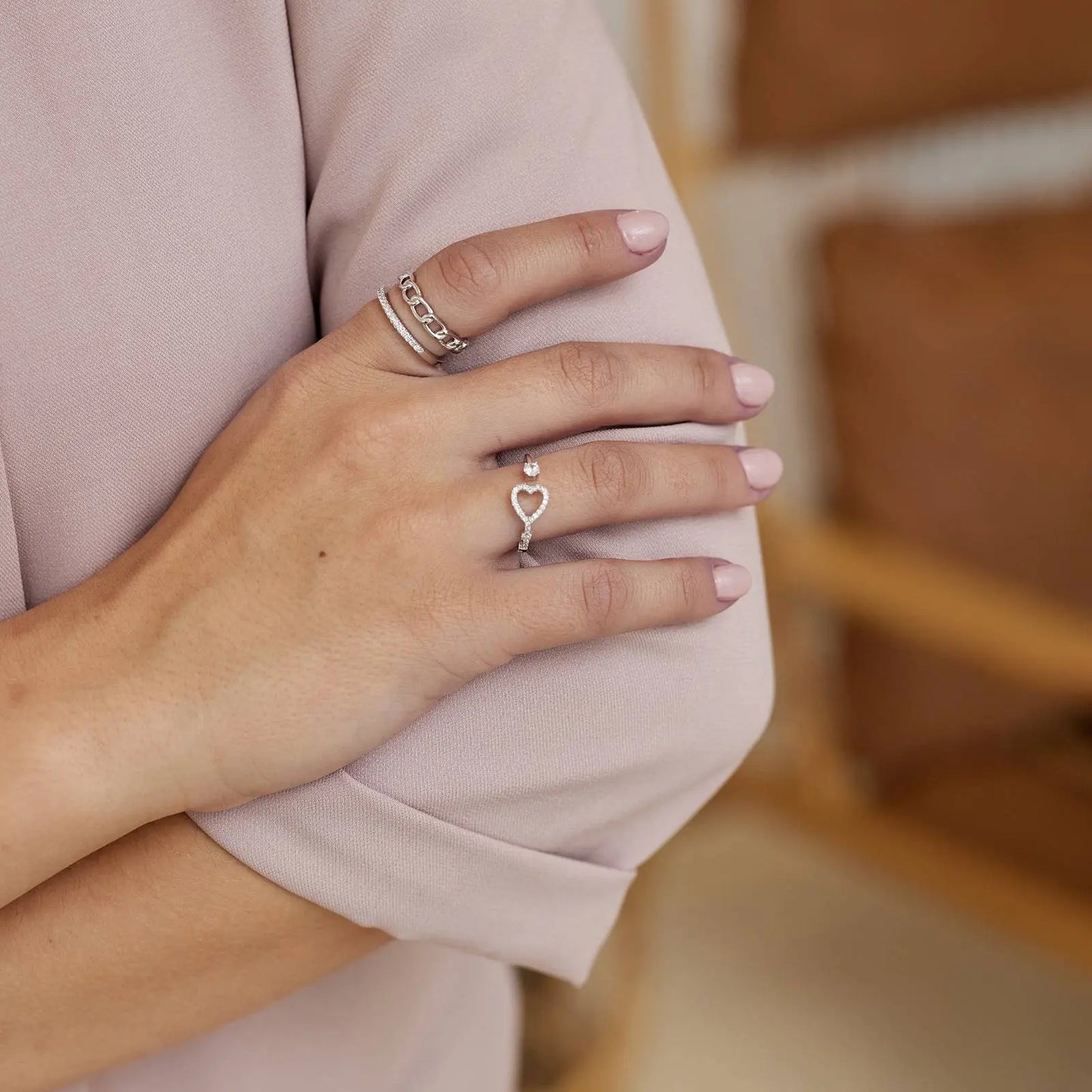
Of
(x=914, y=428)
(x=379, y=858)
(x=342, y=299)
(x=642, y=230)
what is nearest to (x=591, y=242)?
(x=642, y=230)

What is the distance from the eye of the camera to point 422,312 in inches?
22.4

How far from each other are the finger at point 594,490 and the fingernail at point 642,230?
0.08 meters

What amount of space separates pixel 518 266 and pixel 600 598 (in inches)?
5.6

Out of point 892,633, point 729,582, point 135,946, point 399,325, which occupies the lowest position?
point 892,633

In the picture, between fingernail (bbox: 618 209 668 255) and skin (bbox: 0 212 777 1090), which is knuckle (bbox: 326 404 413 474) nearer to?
skin (bbox: 0 212 777 1090)

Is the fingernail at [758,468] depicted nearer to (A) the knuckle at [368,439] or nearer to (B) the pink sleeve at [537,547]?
(B) the pink sleeve at [537,547]

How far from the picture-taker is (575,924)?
2.14 ft

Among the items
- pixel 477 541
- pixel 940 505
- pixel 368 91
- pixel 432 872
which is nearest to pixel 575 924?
pixel 432 872

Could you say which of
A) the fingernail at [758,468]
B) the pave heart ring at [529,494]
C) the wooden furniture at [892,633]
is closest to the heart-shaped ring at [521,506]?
the pave heart ring at [529,494]

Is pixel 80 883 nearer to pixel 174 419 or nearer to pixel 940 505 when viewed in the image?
pixel 174 419

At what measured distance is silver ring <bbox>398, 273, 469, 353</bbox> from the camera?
1.86 ft

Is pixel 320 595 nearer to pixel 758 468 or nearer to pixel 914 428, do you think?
pixel 758 468

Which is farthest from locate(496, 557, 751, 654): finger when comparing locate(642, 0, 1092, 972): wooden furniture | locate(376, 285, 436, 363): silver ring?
locate(642, 0, 1092, 972): wooden furniture

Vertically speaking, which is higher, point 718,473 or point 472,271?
point 472,271
